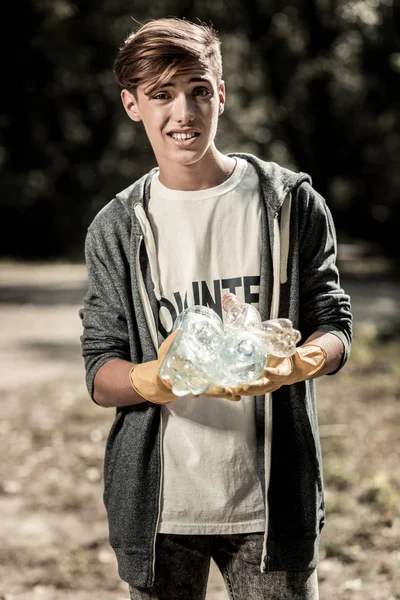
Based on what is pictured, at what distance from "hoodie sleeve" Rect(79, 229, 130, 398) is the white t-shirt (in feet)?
0.35

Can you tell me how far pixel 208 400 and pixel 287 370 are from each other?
26 centimetres

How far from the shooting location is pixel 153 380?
72.1 inches

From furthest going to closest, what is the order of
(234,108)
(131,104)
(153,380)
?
(234,108) < (131,104) < (153,380)

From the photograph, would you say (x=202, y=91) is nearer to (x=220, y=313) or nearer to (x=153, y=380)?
(x=220, y=313)

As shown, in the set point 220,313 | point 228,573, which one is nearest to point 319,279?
point 220,313

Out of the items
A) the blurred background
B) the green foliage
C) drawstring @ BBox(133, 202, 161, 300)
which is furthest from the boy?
the green foliage

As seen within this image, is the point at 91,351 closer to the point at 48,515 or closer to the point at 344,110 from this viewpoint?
the point at 48,515

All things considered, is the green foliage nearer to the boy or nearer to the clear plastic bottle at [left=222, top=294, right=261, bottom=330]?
the boy

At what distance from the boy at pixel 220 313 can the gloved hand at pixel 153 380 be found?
21mm

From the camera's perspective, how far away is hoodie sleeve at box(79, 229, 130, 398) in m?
2.00

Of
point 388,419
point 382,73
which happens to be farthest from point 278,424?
point 382,73

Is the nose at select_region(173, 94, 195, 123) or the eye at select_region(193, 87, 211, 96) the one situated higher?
the eye at select_region(193, 87, 211, 96)

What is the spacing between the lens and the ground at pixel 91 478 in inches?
151

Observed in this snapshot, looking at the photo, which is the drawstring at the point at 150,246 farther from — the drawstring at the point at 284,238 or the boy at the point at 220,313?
the drawstring at the point at 284,238
